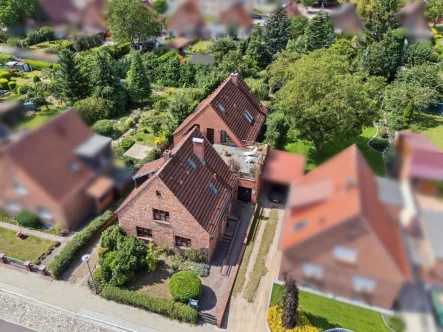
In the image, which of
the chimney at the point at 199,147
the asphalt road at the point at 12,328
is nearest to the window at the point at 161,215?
the chimney at the point at 199,147

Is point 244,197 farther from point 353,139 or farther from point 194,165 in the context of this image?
point 353,139

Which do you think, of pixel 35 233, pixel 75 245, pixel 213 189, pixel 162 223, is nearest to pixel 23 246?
pixel 35 233

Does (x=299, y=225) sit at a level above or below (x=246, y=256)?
above

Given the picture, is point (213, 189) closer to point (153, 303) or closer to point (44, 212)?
point (153, 303)

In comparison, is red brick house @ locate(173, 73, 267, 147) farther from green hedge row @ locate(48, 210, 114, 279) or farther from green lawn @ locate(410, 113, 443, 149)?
green lawn @ locate(410, 113, 443, 149)

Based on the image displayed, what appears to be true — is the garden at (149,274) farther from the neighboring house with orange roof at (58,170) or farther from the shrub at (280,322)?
the neighboring house with orange roof at (58,170)

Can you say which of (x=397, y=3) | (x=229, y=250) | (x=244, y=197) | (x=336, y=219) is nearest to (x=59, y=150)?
(x=336, y=219)

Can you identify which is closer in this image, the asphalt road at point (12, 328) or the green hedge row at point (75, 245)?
the asphalt road at point (12, 328)

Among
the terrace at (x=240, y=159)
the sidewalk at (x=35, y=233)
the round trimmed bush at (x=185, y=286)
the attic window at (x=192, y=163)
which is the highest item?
the attic window at (x=192, y=163)
